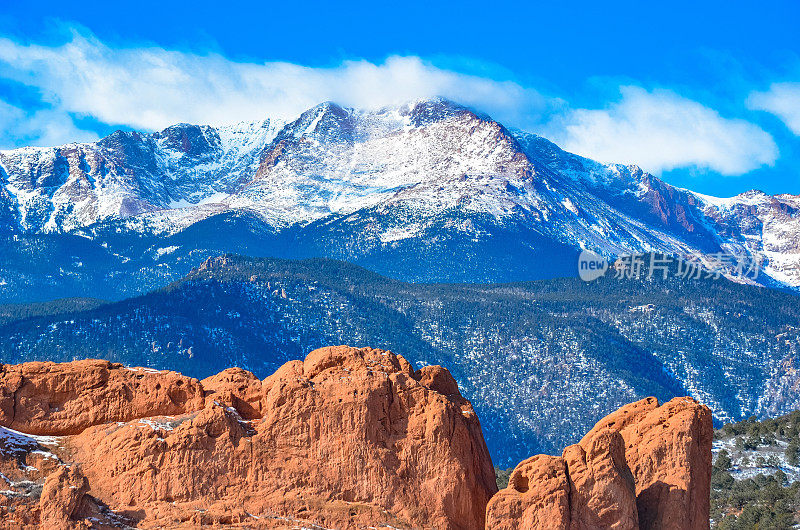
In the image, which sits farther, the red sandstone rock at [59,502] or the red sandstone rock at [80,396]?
the red sandstone rock at [80,396]

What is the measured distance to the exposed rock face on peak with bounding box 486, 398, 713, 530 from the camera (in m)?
47.4

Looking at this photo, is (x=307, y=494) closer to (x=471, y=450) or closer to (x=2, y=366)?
(x=471, y=450)

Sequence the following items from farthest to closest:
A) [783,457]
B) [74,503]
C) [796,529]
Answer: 1. [783,457]
2. [796,529]
3. [74,503]

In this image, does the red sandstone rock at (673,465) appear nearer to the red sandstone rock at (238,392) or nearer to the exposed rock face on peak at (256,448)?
the exposed rock face on peak at (256,448)

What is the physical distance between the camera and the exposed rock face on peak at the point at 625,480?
4738cm

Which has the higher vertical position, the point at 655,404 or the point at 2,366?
the point at 655,404

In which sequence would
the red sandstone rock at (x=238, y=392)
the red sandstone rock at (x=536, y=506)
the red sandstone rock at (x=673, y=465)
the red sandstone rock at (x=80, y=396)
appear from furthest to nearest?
the red sandstone rock at (x=673, y=465) → the red sandstone rock at (x=238, y=392) → the red sandstone rock at (x=80, y=396) → the red sandstone rock at (x=536, y=506)

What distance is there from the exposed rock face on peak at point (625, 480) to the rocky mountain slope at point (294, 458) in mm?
58

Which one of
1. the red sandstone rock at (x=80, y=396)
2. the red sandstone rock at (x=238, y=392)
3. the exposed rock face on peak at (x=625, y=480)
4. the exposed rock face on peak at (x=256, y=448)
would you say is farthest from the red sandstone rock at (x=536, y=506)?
the red sandstone rock at (x=80, y=396)

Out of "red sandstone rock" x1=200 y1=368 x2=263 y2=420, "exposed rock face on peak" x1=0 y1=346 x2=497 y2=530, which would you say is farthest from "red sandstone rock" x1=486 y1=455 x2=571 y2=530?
"red sandstone rock" x1=200 y1=368 x2=263 y2=420

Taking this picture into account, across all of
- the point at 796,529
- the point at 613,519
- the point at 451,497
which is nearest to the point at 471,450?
the point at 451,497

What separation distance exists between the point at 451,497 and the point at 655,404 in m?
11.5

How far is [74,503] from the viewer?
43438 mm

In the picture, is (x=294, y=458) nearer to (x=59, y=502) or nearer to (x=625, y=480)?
(x=59, y=502)
